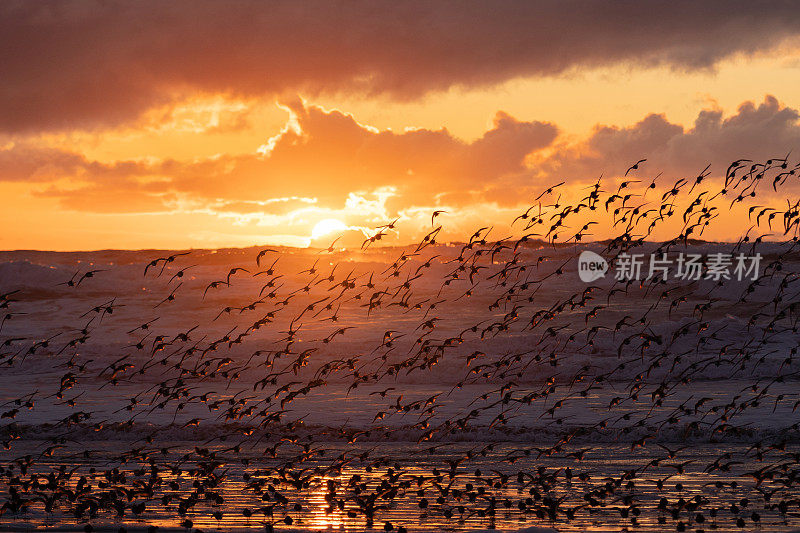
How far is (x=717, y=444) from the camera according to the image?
1541cm

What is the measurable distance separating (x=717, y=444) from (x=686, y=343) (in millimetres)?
16603

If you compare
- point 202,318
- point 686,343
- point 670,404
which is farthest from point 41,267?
point 670,404

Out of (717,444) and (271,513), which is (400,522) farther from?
(717,444)

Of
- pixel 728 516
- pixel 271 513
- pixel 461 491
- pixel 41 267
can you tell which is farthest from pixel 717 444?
pixel 41 267

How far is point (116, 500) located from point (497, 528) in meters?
5.09

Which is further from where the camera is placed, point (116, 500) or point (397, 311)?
point (397, 311)

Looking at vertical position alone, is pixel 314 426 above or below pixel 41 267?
below

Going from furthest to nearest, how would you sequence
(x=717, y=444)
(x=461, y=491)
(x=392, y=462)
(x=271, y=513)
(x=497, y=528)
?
(x=717, y=444)
(x=392, y=462)
(x=461, y=491)
(x=271, y=513)
(x=497, y=528)

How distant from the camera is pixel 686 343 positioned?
3123 cm

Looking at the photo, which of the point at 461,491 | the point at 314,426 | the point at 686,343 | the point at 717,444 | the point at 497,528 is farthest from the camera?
the point at 686,343

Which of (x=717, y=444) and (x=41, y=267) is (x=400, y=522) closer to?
(x=717, y=444)

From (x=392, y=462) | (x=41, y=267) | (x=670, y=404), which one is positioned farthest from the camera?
(x=41, y=267)

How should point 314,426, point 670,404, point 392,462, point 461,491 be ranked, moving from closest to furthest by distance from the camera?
point 461,491 → point 392,462 → point 314,426 → point 670,404

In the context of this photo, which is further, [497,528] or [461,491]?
[461,491]
